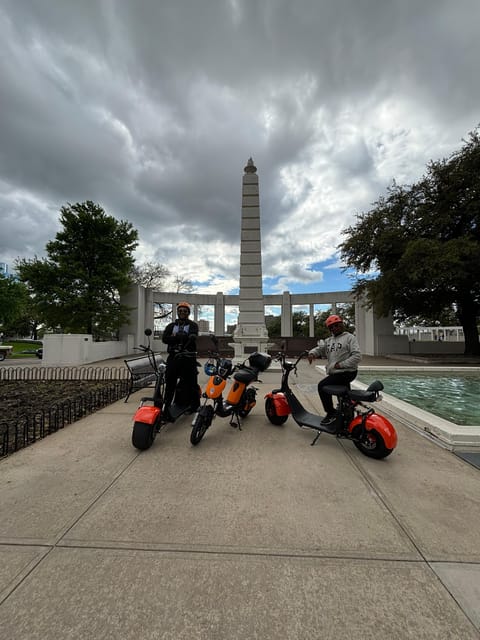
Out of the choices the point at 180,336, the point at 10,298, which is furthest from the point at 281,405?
the point at 10,298

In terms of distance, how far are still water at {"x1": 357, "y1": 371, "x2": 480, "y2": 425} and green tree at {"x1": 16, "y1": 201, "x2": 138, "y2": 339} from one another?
14.0m

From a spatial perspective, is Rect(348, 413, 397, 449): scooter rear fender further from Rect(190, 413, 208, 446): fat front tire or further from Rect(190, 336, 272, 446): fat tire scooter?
Rect(190, 413, 208, 446): fat front tire

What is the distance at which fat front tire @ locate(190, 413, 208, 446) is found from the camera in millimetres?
3383

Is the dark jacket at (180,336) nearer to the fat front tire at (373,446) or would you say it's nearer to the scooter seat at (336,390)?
the scooter seat at (336,390)

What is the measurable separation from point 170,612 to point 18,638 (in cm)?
60

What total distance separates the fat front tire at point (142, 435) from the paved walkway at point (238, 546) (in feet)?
0.45

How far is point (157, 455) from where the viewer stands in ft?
10.3

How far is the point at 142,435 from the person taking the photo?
323cm

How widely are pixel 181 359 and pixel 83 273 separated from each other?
14.1 meters

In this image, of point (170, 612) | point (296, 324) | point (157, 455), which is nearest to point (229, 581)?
point (170, 612)

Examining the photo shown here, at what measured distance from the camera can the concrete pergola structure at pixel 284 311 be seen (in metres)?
19.7

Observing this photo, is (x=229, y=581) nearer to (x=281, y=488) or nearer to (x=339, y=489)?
(x=281, y=488)

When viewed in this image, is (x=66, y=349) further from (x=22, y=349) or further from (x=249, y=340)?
(x=22, y=349)

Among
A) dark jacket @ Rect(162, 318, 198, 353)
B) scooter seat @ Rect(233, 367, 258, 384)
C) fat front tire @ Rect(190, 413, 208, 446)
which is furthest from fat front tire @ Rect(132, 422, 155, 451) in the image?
scooter seat @ Rect(233, 367, 258, 384)
